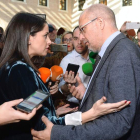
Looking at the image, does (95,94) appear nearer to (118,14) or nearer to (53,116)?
(53,116)

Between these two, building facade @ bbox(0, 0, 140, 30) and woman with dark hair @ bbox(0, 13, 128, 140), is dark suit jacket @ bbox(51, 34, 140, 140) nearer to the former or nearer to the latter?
woman with dark hair @ bbox(0, 13, 128, 140)

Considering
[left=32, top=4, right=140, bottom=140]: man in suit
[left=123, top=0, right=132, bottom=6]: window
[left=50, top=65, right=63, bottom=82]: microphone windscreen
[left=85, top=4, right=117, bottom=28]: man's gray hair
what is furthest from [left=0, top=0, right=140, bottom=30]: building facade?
[left=32, top=4, right=140, bottom=140]: man in suit

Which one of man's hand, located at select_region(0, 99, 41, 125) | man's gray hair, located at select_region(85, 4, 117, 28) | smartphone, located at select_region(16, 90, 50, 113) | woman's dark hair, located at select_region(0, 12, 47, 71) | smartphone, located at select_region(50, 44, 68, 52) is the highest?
man's gray hair, located at select_region(85, 4, 117, 28)

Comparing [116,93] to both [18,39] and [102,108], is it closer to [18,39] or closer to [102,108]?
[102,108]

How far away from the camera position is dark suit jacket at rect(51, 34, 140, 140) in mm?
1442

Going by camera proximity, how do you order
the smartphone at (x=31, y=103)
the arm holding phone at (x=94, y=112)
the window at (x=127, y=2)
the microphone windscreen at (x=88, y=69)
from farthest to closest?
the window at (x=127, y=2) → the microphone windscreen at (x=88, y=69) → the arm holding phone at (x=94, y=112) → the smartphone at (x=31, y=103)

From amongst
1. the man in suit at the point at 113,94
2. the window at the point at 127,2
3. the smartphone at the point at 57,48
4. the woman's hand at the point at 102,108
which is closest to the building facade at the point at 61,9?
the window at the point at 127,2

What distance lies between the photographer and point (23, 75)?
5.21 ft

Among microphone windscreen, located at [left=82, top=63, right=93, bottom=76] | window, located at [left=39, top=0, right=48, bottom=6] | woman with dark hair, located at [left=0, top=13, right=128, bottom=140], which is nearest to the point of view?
woman with dark hair, located at [left=0, top=13, right=128, bottom=140]

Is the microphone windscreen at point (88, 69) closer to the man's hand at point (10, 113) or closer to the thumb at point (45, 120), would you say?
the thumb at point (45, 120)

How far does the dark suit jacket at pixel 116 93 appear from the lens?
144 centimetres

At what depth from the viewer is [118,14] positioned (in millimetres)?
19641

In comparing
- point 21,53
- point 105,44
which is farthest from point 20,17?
point 105,44

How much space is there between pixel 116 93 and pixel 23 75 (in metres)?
0.62
